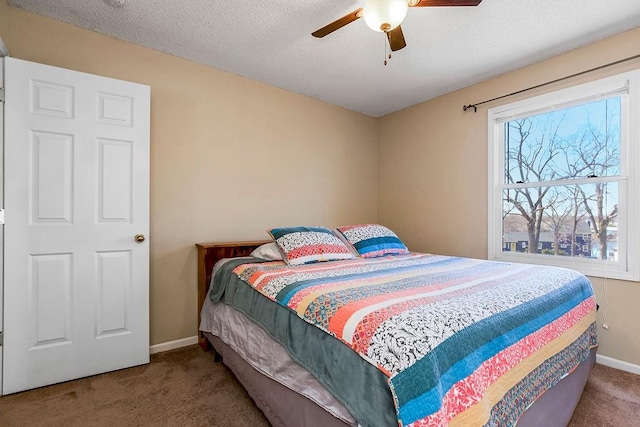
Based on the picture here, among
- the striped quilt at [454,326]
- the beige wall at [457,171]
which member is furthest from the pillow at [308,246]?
the beige wall at [457,171]

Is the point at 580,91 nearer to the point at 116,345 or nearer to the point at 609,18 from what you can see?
the point at 609,18

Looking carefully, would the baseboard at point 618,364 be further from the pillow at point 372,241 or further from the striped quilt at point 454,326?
the pillow at point 372,241

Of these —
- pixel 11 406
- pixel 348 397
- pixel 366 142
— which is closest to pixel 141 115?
pixel 11 406

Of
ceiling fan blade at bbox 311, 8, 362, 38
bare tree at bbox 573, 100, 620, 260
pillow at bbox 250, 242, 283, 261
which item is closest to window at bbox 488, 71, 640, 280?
bare tree at bbox 573, 100, 620, 260

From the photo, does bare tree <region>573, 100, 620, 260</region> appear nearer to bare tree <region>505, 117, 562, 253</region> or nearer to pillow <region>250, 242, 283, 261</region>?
bare tree <region>505, 117, 562, 253</region>

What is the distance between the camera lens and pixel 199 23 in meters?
2.10

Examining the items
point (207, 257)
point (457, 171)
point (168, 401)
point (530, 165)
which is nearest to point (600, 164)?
point (530, 165)

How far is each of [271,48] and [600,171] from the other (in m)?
2.76

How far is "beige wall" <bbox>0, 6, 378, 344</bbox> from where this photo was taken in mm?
2217

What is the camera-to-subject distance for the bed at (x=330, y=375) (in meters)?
0.88

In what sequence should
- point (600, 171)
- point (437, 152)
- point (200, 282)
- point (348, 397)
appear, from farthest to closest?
point (437, 152) < point (200, 282) < point (600, 171) < point (348, 397)

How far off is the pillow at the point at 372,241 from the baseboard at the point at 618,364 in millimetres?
1608

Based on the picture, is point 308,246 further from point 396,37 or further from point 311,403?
point 396,37

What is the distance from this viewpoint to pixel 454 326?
3.33 ft
